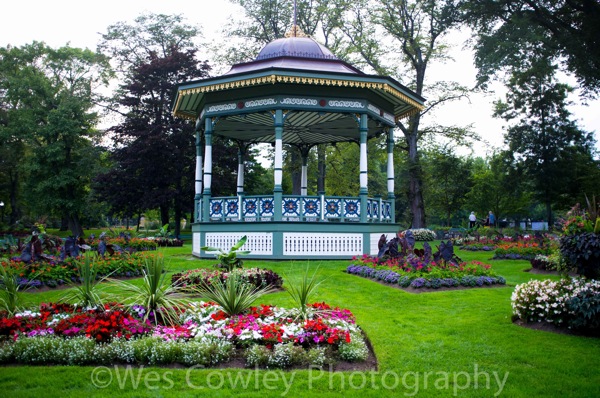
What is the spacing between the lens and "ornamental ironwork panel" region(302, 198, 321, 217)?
14.8m

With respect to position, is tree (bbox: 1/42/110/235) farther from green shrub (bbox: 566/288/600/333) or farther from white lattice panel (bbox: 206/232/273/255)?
green shrub (bbox: 566/288/600/333)

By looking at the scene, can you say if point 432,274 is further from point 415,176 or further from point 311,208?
point 415,176

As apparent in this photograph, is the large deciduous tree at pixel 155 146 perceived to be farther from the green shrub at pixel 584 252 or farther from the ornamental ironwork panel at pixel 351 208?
the green shrub at pixel 584 252

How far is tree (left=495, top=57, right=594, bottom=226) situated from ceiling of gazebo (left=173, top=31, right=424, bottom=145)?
67.5 ft

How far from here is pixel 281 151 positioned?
553 inches

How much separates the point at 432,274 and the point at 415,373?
17.6 ft

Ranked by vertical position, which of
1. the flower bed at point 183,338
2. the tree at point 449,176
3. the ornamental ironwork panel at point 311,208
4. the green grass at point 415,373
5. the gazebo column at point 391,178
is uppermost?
the tree at point 449,176

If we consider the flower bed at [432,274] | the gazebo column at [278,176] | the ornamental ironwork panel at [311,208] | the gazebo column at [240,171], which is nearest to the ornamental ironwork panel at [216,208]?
the gazebo column at [278,176]

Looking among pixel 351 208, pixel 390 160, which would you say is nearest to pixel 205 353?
pixel 351 208

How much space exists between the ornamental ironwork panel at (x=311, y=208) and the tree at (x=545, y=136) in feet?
82.0

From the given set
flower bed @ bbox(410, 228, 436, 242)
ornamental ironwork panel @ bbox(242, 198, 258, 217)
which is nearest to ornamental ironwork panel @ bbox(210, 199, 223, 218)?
ornamental ironwork panel @ bbox(242, 198, 258, 217)

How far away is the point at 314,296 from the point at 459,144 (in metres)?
24.1

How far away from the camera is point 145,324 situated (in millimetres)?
5707

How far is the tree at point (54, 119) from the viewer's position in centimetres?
3800
